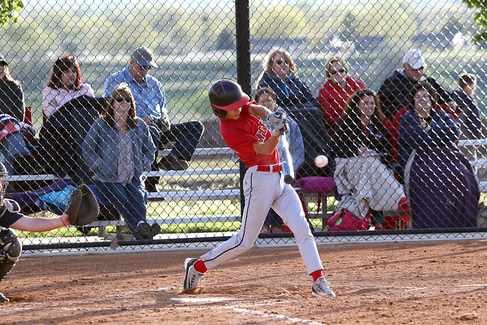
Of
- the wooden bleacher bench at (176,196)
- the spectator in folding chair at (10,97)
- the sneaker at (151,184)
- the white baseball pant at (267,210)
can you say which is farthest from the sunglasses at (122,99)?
the white baseball pant at (267,210)

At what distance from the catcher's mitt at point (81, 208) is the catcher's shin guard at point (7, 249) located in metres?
0.56

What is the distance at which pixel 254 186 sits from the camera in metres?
3.76

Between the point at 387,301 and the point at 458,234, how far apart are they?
264cm

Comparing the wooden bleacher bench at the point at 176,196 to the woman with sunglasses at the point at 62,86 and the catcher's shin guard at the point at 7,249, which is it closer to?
the woman with sunglasses at the point at 62,86

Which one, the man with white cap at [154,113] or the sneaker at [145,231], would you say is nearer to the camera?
the sneaker at [145,231]

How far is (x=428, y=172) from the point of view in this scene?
5.76 m

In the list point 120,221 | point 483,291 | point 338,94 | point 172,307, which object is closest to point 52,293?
point 172,307

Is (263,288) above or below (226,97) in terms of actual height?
below

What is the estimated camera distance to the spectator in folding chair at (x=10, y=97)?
5.98 meters

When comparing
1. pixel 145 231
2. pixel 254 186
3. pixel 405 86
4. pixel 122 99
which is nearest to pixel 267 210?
pixel 254 186

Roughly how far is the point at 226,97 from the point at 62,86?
2.95 metres

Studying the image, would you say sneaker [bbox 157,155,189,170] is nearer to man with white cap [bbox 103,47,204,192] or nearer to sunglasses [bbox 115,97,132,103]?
man with white cap [bbox 103,47,204,192]

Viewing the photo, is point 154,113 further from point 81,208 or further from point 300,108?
point 81,208

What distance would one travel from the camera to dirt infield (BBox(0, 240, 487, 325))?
10.0 feet
